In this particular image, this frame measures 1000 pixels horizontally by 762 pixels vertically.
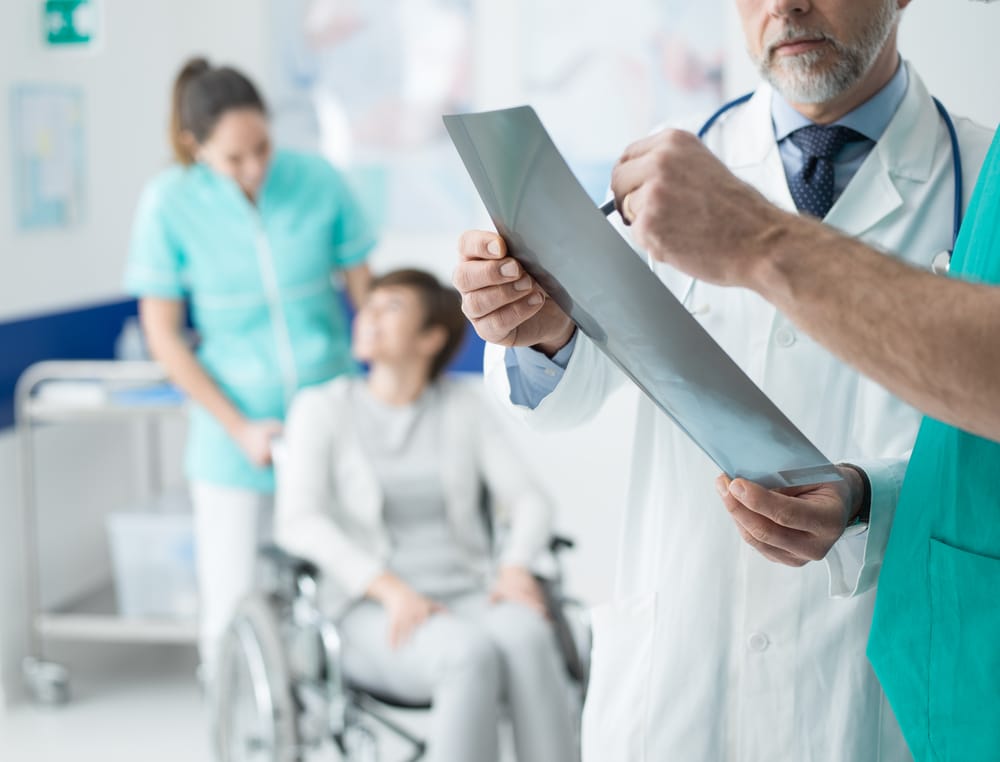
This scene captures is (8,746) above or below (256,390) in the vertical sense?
below

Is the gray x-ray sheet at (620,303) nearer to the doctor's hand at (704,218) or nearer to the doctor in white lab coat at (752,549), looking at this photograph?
the doctor's hand at (704,218)

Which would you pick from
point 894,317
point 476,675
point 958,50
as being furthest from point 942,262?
point 476,675

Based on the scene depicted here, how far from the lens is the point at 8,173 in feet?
10.3

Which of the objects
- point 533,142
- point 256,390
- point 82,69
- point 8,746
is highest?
point 82,69

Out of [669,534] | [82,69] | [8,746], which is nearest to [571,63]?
[82,69]

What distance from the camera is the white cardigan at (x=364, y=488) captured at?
238 centimetres

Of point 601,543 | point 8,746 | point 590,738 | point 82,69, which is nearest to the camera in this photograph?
point 590,738

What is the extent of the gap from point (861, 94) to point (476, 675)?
1334 millimetres

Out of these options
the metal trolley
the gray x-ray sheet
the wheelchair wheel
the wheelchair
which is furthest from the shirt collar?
the metal trolley

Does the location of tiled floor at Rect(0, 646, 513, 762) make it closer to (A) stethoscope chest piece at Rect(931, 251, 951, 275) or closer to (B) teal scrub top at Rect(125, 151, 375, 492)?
(B) teal scrub top at Rect(125, 151, 375, 492)

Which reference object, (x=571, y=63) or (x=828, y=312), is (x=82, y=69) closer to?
(x=571, y=63)

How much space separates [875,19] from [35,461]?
286 centimetres

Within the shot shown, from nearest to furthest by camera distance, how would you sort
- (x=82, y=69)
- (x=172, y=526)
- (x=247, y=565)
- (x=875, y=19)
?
(x=875, y=19) < (x=247, y=565) < (x=172, y=526) < (x=82, y=69)

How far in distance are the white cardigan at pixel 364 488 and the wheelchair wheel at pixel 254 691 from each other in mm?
167
